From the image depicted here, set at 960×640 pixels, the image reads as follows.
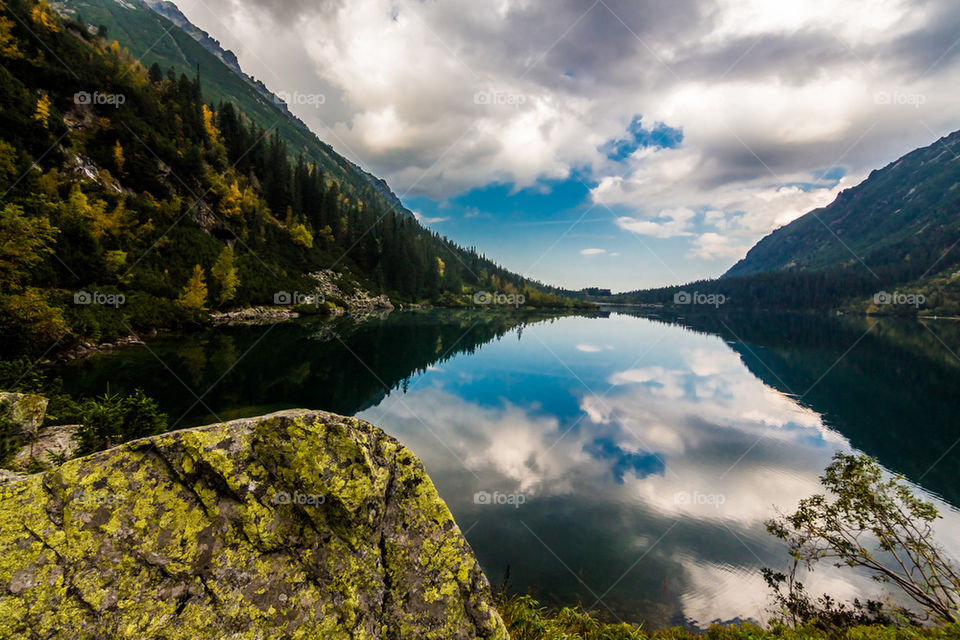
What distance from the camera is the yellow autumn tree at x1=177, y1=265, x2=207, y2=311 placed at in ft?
135

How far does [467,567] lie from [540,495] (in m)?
11.8

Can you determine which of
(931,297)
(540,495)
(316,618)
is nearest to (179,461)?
(316,618)

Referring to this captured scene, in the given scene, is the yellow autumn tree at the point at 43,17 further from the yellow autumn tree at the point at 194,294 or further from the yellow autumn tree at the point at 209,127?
the yellow autumn tree at the point at 194,294

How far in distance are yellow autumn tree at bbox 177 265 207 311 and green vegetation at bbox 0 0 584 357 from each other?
143 millimetres

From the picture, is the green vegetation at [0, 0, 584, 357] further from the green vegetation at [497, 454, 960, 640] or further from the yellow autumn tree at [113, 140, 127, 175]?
the green vegetation at [497, 454, 960, 640]

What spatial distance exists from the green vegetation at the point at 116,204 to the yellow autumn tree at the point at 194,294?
0.47 ft

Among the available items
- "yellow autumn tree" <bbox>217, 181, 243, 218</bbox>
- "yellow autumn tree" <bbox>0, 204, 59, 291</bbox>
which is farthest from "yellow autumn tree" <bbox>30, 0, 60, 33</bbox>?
"yellow autumn tree" <bbox>0, 204, 59, 291</bbox>

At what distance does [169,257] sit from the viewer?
1831 inches

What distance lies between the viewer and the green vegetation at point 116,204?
2629cm

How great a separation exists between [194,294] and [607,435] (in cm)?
4654

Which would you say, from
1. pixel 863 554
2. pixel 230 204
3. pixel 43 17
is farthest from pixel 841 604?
pixel 43 17

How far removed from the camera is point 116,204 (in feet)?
150

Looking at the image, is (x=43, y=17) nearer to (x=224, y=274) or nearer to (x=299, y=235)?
(x=299, y=235)

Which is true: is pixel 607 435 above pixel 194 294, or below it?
below
